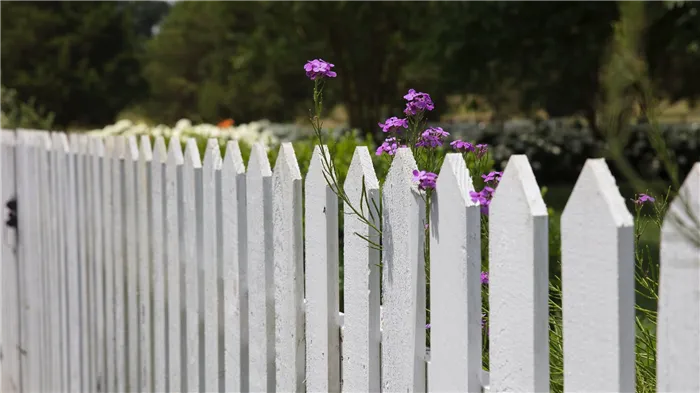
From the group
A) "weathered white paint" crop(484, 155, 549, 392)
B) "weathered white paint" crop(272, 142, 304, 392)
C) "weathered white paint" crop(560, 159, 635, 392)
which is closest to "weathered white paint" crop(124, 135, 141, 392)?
"weathered white paint" crop(272, 142, 304, 392)

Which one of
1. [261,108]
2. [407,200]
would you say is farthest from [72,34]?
[407,200]

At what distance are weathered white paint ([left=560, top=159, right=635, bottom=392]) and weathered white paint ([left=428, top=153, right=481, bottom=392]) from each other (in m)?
0.22

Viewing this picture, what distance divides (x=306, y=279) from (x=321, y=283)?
0.09m

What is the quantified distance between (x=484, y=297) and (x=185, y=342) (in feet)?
3.87

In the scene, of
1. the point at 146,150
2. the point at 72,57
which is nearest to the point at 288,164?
the point at 146,150

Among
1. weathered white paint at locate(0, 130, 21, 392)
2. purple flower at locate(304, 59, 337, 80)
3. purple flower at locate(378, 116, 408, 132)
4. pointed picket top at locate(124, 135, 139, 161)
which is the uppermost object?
purple flower at locate(304, 59, 337, 80)

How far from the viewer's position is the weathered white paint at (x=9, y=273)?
475cm

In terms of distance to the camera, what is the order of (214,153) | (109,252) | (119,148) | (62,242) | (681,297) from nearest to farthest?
1. (681,297)
2. (214,153)
3. (119,148)
4. (109,252)
5. (62,242)

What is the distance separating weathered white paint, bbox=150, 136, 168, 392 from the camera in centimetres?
303

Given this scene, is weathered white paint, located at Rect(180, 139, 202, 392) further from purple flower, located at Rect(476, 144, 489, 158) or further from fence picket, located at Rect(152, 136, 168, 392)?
purple flower, located at Rect(476, 144, 489, 158)

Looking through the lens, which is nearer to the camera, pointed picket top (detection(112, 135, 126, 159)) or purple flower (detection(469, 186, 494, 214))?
purple flower (detection(469, 186, 494, 214))

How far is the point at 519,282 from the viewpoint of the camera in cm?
143

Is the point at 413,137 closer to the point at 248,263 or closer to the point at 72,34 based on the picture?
the point at 248,263

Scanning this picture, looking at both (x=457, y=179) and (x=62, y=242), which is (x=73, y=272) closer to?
(x=62, y=242)
